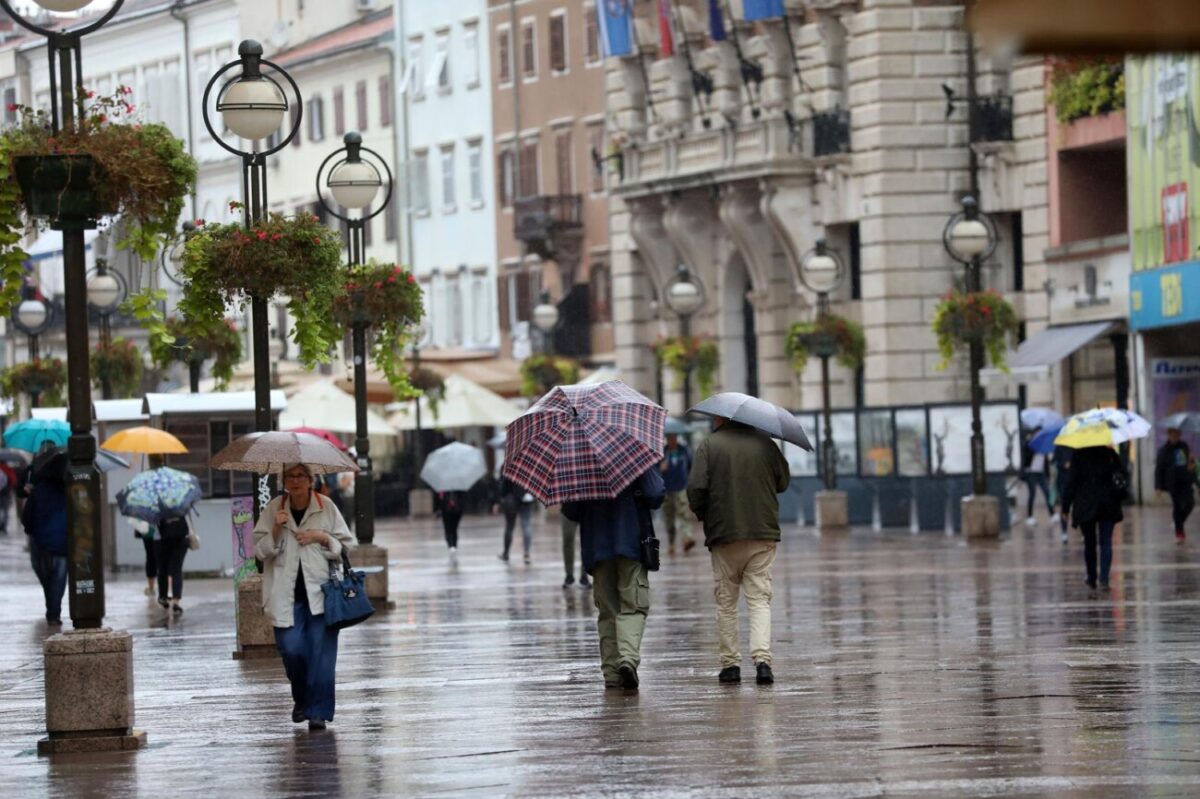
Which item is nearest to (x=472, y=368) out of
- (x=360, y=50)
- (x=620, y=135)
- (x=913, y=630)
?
(x=620, y=135)

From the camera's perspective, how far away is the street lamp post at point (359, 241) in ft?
85.6

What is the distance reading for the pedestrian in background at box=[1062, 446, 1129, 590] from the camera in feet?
85.8

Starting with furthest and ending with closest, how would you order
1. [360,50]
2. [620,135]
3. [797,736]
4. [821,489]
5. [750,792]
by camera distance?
[360,50] → [620,135] → [821,489] → [797,736] → [750,792]

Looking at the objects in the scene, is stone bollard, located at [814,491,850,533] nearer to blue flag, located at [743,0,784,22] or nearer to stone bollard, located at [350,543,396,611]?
blue flag, located at [743,0,784,22]

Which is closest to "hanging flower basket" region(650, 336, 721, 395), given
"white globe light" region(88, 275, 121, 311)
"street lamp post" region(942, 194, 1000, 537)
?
"white globe light" region(88, 275, 121, 311)

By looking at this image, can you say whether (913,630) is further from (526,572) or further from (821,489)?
(821,489)

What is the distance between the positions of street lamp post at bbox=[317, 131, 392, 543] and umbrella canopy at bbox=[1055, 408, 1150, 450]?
6.61 metres

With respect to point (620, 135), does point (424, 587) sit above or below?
below

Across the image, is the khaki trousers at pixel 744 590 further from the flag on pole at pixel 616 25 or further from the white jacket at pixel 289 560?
the flag on pole at pixel 616 25

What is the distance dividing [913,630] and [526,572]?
14.6 metres

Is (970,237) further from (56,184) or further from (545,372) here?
(545,372)

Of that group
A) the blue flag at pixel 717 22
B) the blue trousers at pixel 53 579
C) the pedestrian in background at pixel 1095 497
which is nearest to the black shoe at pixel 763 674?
the pedestrian in background at pixel 1095 497

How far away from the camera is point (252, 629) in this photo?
21156 millimetres

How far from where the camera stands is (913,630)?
2189 cm
